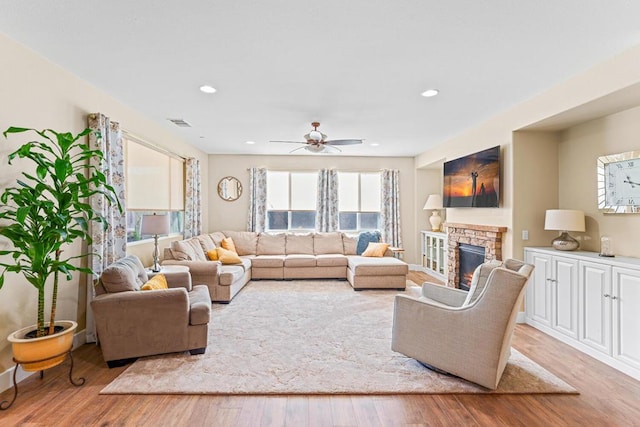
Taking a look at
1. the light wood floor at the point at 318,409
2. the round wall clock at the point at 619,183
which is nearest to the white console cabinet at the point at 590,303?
the light wood floor at the point at 318,409

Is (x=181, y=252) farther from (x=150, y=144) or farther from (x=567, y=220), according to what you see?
(x=567, y=220)

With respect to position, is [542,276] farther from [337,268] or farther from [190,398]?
[190,398]

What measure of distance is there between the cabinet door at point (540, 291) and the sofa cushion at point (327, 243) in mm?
3613

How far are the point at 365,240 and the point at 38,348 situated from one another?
539cm

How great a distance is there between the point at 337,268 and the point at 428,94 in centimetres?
374

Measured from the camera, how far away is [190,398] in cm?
240

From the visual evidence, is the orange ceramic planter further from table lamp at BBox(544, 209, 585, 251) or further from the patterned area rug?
table lamp at BBox(544, 209, 585, 251)

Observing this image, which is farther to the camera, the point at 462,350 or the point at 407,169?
the point at 407,169

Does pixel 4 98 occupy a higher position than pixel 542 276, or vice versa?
pixel 4 98

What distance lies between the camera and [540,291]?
150 inches

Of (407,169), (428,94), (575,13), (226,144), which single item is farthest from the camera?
(407,169)

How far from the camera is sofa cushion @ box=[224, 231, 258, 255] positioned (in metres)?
6.75

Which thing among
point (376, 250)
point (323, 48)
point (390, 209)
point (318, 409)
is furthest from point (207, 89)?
point (390, 209)

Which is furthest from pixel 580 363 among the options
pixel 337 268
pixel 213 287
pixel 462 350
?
pixel 213 287
